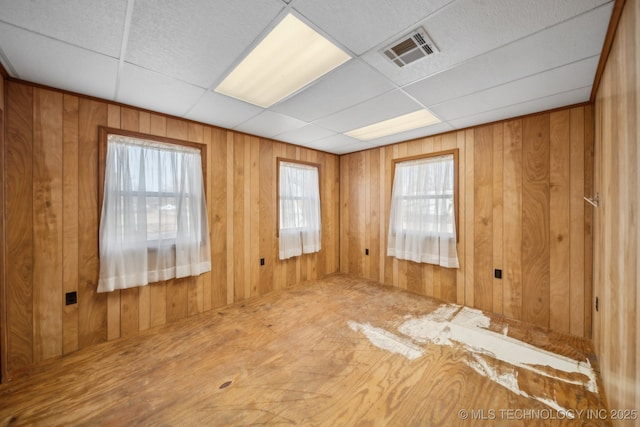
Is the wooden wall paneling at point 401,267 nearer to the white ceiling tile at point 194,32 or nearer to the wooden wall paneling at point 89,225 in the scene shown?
the white ceiling tile at point 194,32

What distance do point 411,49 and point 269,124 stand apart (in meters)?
1.88

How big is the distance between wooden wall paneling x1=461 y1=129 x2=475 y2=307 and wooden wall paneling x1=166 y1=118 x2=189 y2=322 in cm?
348

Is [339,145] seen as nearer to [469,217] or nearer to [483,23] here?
[469,217]

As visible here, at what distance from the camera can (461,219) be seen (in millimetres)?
3186

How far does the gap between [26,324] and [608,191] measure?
4547 mm

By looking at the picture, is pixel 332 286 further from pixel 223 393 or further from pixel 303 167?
pixel 223 393

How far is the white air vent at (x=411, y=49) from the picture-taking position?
1.48 m

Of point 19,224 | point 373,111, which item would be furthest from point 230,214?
point 373,111

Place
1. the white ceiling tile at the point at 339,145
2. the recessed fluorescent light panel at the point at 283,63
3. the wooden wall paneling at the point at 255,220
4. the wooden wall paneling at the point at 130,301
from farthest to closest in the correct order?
the white ceiling tile at the point at 339,145 → the wooden wall paneling at the point at 255,220 → the wooden wall paneling at the point at 130,301 → the recessed fluorescent light panel at the point at 283,63

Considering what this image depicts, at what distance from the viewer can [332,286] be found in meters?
3.92

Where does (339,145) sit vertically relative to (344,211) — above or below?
above

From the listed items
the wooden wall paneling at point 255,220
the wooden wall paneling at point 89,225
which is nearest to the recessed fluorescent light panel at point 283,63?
the wooden wall paneling at point 255,220

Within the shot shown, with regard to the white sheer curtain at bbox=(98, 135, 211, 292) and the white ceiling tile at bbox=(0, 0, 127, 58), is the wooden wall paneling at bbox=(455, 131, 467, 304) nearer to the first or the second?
the white sheer curtain at bbox=(98, 135, 211, 292)

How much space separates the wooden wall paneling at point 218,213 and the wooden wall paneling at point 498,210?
3.34m
